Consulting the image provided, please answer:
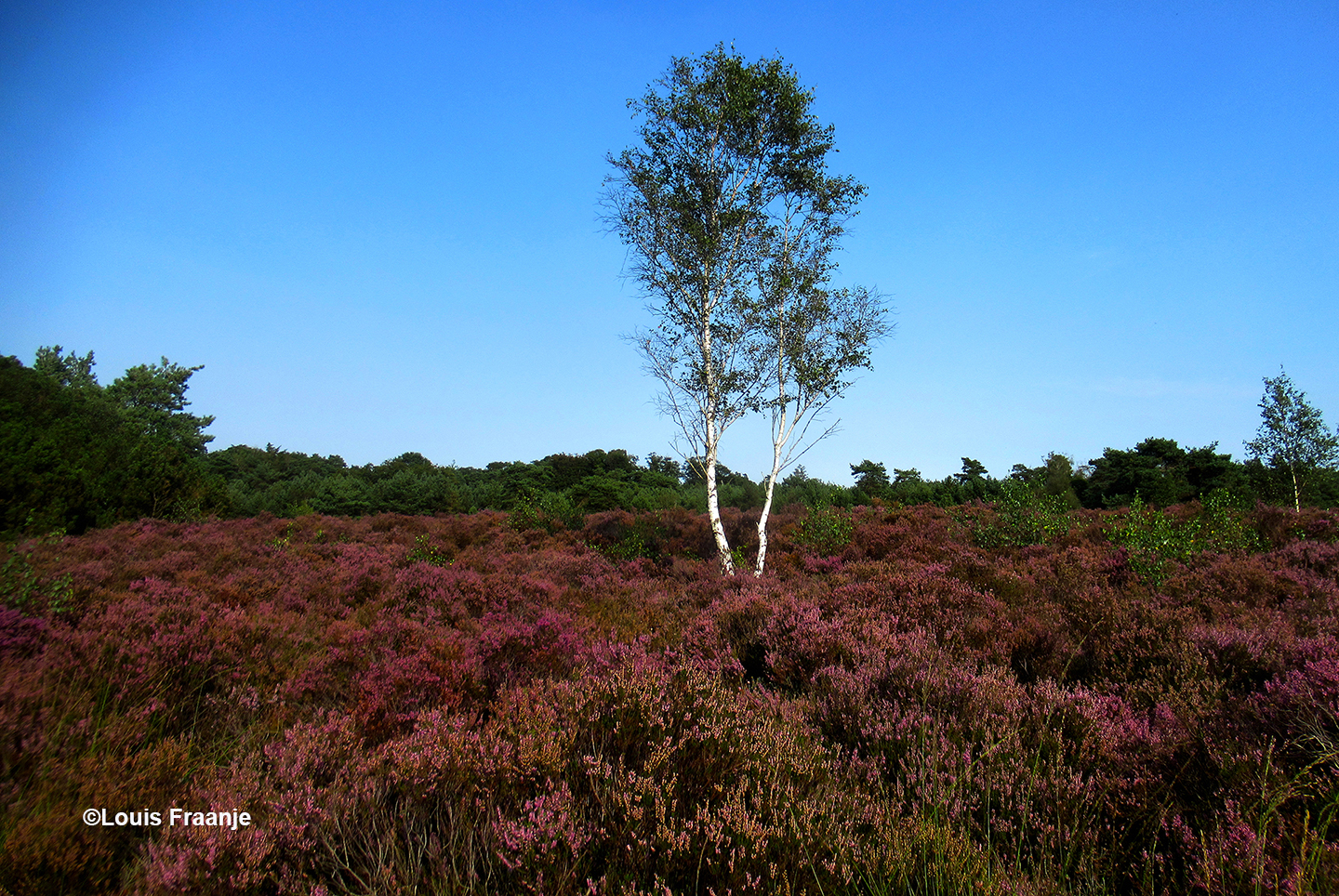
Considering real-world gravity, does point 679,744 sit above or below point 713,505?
below

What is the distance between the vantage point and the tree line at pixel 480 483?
16.1 meters

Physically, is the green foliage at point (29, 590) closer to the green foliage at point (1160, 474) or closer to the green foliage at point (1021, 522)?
the green foliage at point (1021, 522)

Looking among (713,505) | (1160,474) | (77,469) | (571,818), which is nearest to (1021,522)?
(713,505)

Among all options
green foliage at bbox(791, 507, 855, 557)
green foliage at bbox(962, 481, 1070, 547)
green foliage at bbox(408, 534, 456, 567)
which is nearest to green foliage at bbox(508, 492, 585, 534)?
green foliage at bbox(408, 534, 456, 567)

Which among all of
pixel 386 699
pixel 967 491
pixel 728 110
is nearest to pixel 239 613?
pixel 386 699

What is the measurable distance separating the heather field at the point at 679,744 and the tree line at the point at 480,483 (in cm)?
887

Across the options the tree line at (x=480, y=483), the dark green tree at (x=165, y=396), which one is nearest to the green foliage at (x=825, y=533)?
the tree line at (x=480, y=483)

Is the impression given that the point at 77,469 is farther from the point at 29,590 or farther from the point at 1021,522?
the point at 1021,522

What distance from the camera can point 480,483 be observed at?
3456 cm

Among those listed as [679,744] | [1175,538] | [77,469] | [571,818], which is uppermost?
[77,469]

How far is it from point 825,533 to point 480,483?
24.3 m

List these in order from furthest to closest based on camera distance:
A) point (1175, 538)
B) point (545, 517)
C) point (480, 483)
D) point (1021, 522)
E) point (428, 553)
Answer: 1. point (480, 483)
2. point (545, 517)
3. point (428, 553)
4. point (1021, 522)
5. point (1175, 538)

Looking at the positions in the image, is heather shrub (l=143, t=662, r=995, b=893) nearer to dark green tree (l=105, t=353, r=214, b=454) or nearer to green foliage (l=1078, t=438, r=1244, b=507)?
green foliage (l=1078, t=438, r=1244, b=507)

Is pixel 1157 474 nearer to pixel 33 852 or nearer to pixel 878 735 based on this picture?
pixel 878 735
